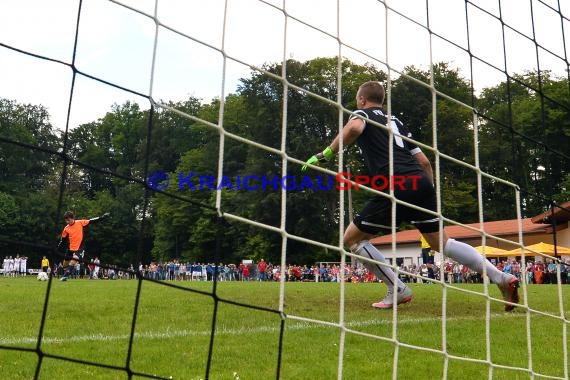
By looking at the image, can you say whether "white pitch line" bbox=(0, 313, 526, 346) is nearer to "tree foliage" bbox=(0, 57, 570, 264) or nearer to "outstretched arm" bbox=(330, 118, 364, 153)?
"outstretched arm" bbox=(330, 118, 364, 153)

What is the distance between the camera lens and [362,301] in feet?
27.4

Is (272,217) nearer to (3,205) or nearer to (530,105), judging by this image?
(3,205)

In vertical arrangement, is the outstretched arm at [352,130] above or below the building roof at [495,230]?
below

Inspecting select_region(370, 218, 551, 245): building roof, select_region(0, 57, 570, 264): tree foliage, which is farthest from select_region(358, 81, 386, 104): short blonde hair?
select_region(370, 218, 551, 245): building roof

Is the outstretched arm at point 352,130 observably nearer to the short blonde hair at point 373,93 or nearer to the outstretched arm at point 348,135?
the outstretched arm at point 348,135

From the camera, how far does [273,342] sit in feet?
17.1

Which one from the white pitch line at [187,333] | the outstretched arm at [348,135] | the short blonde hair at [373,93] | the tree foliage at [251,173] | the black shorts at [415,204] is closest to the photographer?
the outstretched arm at [348,135]

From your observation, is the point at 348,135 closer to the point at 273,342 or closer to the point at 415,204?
the point at 415,204

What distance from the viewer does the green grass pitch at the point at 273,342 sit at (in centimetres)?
413

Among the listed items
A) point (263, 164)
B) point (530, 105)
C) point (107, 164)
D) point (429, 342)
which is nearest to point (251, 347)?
point (429, 342)

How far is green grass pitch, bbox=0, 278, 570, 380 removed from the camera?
4129 millimetres

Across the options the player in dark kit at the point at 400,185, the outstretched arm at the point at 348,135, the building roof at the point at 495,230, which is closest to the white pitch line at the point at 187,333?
the player in dark kit at the point at 400,185

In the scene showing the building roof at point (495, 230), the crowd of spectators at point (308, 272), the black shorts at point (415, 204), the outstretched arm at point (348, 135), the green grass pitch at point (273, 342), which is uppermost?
the building roof at point (495, 230)

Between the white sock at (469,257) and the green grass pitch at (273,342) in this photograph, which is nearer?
the green grass pitch at (273,342)
